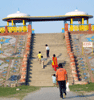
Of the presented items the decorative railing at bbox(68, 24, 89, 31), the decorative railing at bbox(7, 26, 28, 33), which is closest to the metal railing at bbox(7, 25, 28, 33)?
the decorative railing at bbox(7, 26, 28, 33)

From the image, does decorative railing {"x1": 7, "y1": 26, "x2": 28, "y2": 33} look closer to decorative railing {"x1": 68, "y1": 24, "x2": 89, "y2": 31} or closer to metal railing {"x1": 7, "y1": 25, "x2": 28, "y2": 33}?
metal railing {"x1": 7, "y1": 25, "x2": 28, "y2": 33}

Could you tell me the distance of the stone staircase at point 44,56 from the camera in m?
19.9

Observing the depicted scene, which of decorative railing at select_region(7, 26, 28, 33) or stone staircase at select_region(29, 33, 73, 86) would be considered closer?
stone staircase at select_region(29, 33, 73, 86)

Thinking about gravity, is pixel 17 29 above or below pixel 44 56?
above

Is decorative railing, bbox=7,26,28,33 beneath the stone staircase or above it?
above

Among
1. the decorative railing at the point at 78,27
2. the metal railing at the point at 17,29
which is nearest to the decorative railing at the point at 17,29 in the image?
the metal railing at the point at 17,29

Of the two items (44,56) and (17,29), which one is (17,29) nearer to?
(17,29)

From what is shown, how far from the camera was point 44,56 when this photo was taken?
2578cm

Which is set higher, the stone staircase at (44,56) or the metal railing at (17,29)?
the metal railing at (17,29)

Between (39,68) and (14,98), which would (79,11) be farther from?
(14,98)

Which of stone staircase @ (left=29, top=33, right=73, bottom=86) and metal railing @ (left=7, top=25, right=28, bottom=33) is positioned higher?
metal railing @ (left=7, top=25, right=28, bottom=33)

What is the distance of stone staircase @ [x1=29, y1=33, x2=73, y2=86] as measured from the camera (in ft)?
65.2

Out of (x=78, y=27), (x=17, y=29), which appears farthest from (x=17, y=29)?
(x=78, y=27)

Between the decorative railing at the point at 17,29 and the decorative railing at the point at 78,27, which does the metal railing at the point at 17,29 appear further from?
the decorative railing at the point at 78,27
